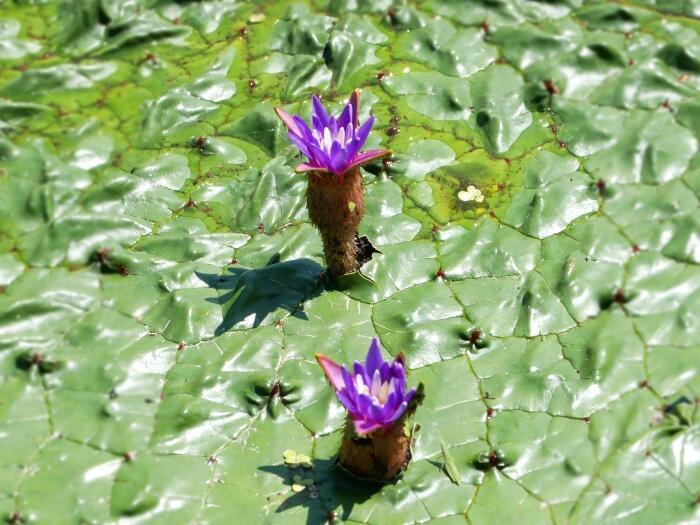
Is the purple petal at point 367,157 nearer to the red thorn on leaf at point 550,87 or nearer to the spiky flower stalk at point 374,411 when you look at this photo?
the spiky flower stalk at point 374,411

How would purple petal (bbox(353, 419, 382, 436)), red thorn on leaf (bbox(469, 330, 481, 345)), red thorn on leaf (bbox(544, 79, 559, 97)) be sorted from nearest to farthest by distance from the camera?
purple petal (bbox(353, 419, 382, 436))
red thorn on leaf (bbox(469, 330, 481, 345))
red thorn on leaf (bbox(544, 79, 559, 97))

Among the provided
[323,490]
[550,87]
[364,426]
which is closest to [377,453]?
[364,426]

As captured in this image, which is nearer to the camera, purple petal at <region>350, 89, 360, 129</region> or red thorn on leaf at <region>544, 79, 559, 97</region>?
purple petal at <region>350, 89, 360, 129</region>

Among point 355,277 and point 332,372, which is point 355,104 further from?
point 332,372

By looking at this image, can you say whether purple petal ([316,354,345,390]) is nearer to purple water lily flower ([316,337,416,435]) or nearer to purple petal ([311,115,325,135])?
purple water lily flower ([316,337,416,435])

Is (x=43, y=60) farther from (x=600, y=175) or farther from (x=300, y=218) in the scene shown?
(x=600, y=175)

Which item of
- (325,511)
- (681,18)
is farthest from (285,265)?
(681,18)

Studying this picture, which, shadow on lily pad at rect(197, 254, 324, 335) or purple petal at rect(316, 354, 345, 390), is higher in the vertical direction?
purple petal at rect(316, 354, 345, 390)

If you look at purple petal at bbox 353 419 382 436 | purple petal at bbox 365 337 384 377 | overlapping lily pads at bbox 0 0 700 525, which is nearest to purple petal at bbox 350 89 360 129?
overlapping lily pads at bbox 0 0 700 525
